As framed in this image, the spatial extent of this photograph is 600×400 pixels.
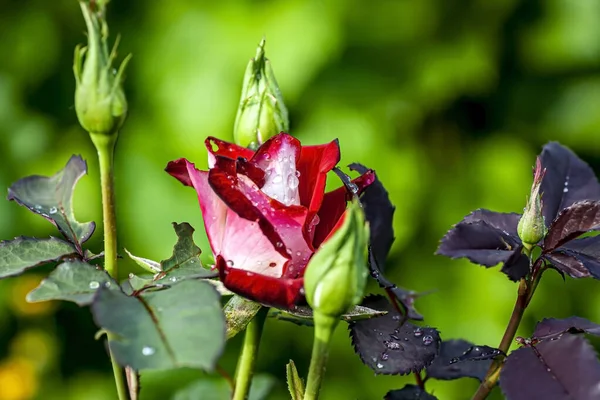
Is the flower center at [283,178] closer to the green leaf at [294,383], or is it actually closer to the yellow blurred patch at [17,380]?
the green leaf at [294,383]

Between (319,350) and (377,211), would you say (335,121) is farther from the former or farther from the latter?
(319,350)

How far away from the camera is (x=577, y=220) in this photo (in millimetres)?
394

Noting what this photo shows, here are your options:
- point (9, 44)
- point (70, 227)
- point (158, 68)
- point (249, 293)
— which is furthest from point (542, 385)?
point (9, 44)

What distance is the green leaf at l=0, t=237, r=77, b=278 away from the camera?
36 cm

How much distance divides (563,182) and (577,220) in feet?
0.28

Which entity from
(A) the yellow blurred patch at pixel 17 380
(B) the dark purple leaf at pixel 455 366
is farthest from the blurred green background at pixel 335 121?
(B) the dark purple leaf at pixel 455 366

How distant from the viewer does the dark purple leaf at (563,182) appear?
0.46 meters

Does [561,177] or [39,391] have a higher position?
[561,177]

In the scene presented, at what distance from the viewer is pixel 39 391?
1.40 meters

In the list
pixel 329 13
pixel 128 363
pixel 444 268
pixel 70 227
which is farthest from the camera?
pixel 444 268

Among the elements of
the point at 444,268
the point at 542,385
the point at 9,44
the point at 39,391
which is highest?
the point at 542,385

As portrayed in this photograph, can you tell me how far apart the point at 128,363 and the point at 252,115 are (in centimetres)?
22

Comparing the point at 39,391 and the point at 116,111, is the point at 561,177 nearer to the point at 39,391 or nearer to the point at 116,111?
the point at 116,111

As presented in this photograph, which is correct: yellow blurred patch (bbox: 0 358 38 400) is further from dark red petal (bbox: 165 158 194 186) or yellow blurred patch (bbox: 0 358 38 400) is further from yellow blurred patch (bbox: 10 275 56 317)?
dark red petal (bbox: 165 158 194 186)
